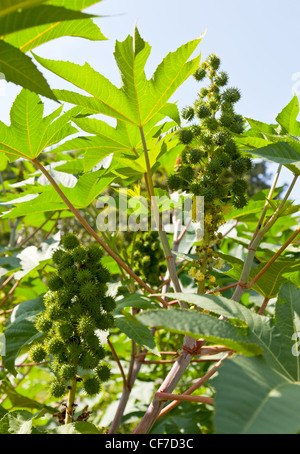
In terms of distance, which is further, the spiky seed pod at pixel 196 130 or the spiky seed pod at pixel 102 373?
the spiky seed pod at pixel 196 130

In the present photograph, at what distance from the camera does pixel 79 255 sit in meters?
1.40

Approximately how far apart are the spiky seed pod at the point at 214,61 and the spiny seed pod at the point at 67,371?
132 centimetres

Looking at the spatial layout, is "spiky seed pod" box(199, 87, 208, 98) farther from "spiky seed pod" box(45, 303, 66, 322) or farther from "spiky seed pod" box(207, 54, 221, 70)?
"spiky seed pod" box(45, 303, 66, 322)

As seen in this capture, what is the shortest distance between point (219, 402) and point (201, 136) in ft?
3.66

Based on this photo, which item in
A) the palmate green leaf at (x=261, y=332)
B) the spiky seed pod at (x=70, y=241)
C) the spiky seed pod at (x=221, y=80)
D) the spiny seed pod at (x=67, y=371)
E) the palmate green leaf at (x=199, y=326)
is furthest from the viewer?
the spiky seed pod at (x=221, y=80)

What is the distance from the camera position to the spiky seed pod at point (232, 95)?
1615 millimetres

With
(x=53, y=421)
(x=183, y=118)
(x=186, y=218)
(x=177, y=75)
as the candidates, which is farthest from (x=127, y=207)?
(x=53, y=421)

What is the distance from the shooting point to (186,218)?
2.31 metres

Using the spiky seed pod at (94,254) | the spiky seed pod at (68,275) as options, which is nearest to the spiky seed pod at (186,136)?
the spiky seed pod at (94,254)

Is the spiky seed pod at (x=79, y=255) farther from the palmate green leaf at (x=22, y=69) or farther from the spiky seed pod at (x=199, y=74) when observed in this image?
the spiky seed pod at (x=199, y=74)

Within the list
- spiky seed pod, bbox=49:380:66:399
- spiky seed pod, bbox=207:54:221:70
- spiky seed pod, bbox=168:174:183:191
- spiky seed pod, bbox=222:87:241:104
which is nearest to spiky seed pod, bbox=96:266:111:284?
spiky seed pod, bbox=49:380:66:399

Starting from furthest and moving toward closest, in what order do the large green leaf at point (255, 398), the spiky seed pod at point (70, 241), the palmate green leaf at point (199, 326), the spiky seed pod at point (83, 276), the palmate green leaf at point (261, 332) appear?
the spiky seed pod at point (70, 241), the spiky seed pod at point (83, 276), the palmate green leaf at point (261, 332), the palmate green leaf at point (199, 326), the large green leaf at point (255, 398)

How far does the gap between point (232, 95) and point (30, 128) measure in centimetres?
81
